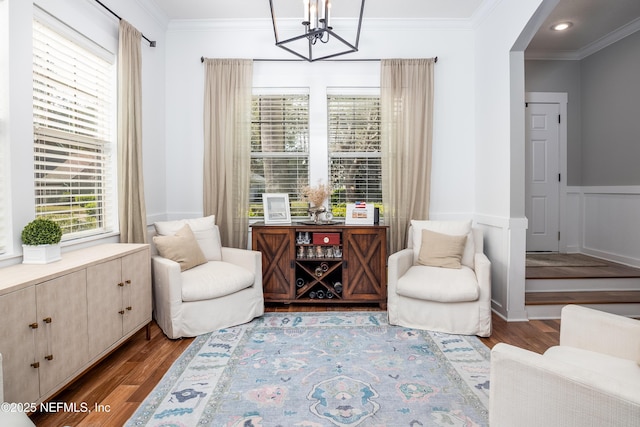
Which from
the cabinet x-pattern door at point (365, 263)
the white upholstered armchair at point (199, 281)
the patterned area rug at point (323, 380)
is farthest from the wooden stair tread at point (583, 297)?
the white upholstered armchair at point (199, 281)

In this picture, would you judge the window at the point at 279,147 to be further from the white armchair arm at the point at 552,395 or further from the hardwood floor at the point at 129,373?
the white armchair arm at the point at 552,395

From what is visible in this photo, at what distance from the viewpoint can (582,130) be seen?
510cm

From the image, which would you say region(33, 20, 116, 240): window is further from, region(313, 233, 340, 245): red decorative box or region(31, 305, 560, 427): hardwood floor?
region(313, 233, 340, 245): red decorative box

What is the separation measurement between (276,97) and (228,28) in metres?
0.91

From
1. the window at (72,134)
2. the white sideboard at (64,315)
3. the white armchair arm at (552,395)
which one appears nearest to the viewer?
the white armchair arm at (552,395)

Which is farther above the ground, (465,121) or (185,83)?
(185,83)

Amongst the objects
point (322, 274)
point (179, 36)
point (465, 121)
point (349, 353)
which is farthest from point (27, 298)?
point (465, 121)

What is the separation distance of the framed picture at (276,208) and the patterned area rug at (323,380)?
1144mm

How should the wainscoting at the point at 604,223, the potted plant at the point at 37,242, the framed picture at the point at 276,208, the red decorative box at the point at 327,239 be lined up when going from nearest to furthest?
the potted plant at the point at 37,242, the red decorative box at the point at 327,239, the framed picture at the point at 276,208, the wainscoting at the point at 604,223

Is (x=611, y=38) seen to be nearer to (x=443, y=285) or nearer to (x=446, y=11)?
(x=446, y=11)

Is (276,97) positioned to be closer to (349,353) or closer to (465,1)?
(465,1)

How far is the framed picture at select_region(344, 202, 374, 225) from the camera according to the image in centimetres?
394

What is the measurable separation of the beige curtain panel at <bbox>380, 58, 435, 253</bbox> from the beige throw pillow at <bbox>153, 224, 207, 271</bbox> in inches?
79.5

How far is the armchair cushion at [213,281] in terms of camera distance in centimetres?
303
